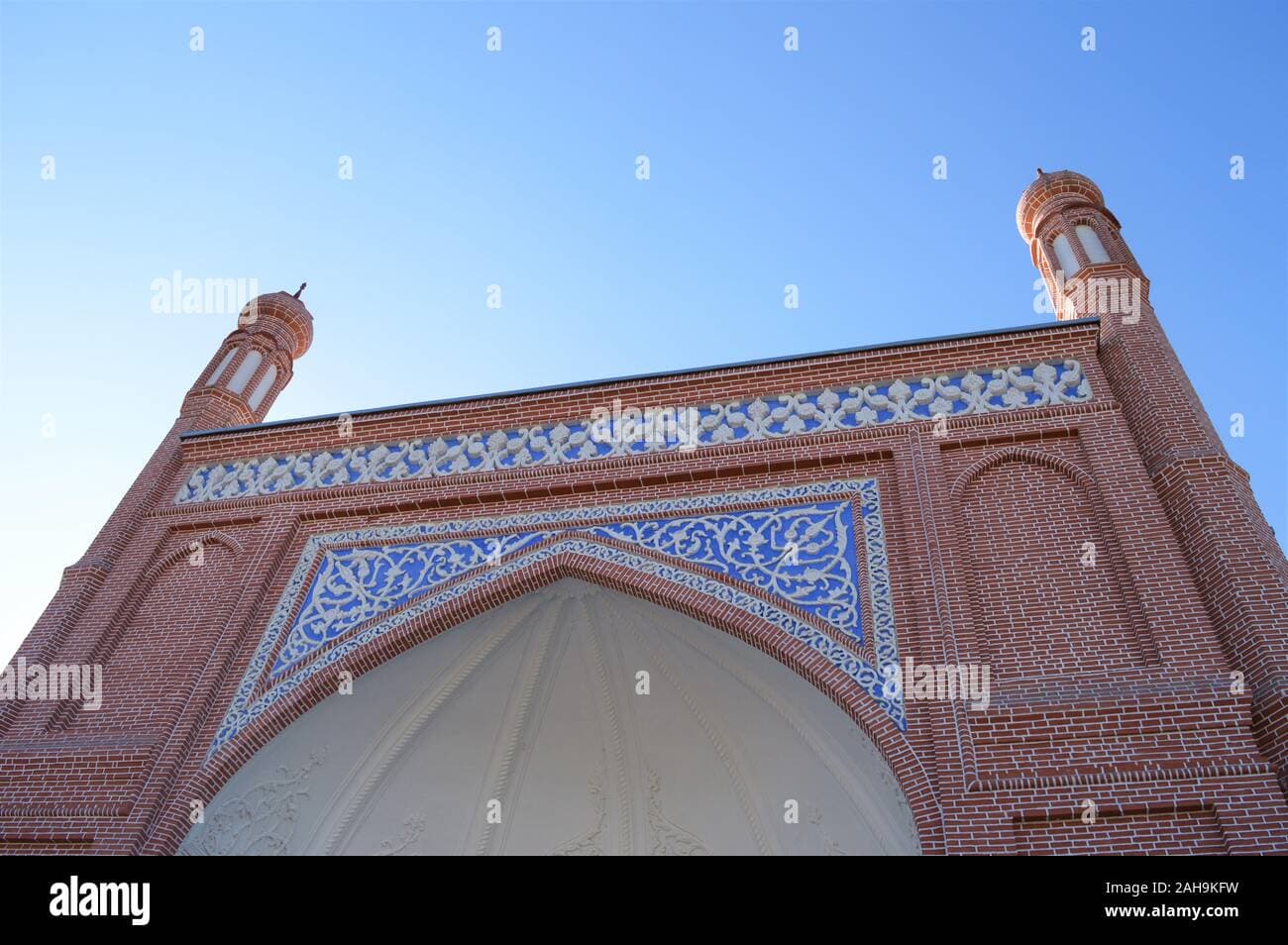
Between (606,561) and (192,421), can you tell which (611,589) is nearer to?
(606,561)

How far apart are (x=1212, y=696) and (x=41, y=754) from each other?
6.57 m

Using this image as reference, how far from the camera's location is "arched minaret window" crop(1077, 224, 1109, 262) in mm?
9055

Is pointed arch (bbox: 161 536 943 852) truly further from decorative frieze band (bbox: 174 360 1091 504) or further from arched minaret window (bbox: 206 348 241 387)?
arched minaret window (bbox: 206 348 241 387)

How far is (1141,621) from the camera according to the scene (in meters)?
5.96

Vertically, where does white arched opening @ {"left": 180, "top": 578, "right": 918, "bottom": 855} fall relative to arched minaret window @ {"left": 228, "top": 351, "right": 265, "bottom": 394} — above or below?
below

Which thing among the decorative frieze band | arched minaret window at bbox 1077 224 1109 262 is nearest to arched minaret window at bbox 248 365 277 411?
the decorative frieze band

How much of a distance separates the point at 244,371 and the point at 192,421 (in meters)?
0.96

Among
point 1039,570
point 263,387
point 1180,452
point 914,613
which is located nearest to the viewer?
point 914,613

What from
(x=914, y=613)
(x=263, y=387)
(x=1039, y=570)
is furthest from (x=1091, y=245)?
(x=263, y=387)

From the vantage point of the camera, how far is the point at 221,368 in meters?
10.4

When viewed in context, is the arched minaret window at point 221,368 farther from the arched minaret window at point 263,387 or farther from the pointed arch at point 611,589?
the pointed arch at point 611,589
